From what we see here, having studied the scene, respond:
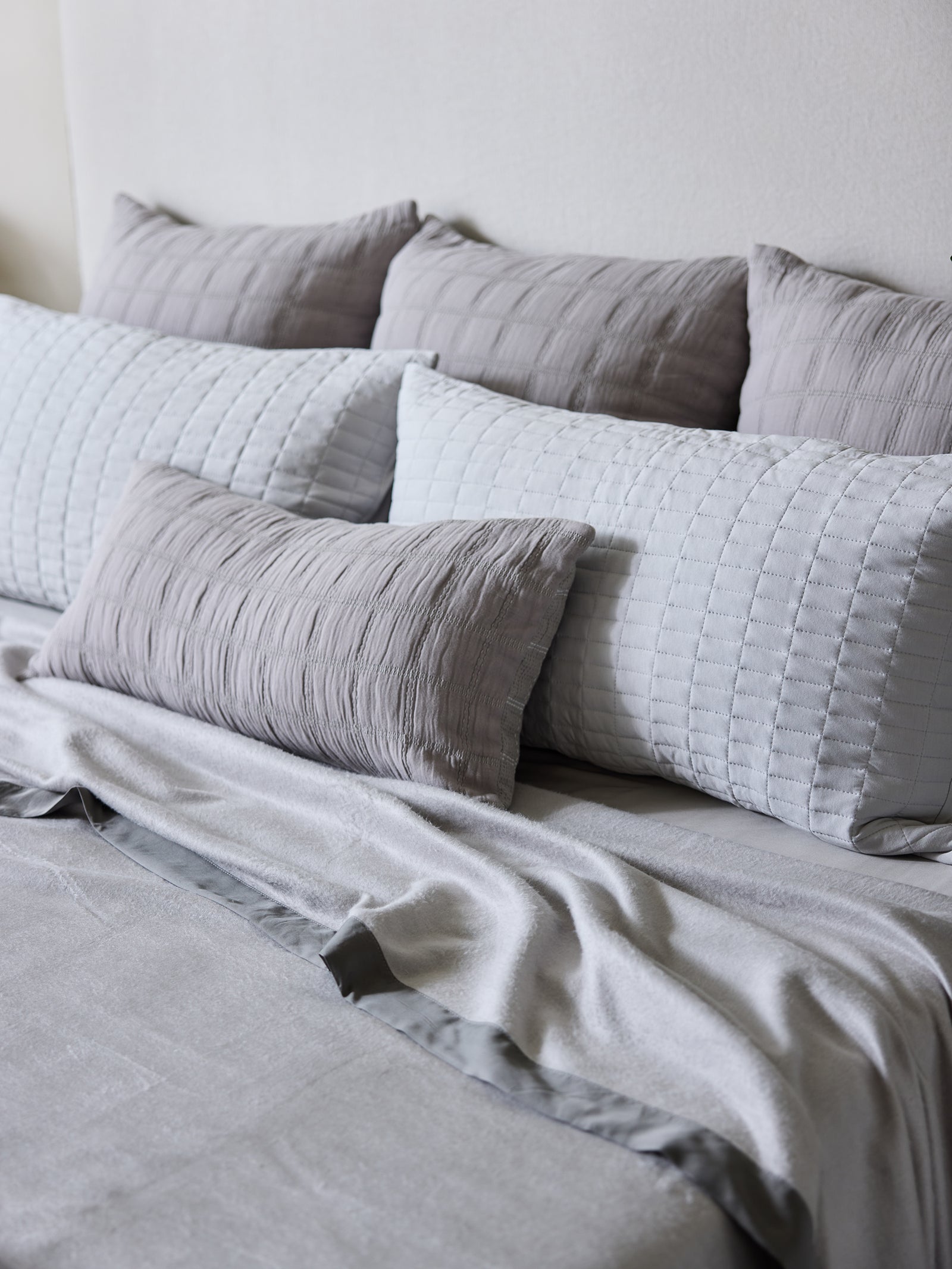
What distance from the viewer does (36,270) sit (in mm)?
2650

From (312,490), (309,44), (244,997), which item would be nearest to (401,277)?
(312,490)

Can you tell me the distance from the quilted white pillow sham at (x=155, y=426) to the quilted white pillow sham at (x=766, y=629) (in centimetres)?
36

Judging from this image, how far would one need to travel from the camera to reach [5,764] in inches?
51.7

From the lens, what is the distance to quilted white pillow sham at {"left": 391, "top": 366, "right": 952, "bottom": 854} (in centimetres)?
111

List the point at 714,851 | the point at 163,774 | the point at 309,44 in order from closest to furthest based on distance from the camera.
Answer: the point at 714,851
the point at 163,774
the point at 309,44

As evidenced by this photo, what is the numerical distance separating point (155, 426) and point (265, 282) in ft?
1.17

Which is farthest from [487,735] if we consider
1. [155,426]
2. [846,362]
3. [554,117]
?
[554,117]

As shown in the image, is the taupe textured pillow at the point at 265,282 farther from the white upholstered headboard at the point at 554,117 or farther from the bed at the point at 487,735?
the white upholstered headboard at the point at 554,117

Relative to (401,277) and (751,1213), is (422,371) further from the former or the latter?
(751,1213)

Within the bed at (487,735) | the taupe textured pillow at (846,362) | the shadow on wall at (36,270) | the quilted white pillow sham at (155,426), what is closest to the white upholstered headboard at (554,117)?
the bed at (487,735)

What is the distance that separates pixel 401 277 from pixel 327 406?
301mm

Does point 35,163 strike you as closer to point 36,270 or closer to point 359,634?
point 36,270

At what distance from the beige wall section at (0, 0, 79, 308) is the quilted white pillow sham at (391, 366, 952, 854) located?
1699mm

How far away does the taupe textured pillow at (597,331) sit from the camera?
4.93 ft
